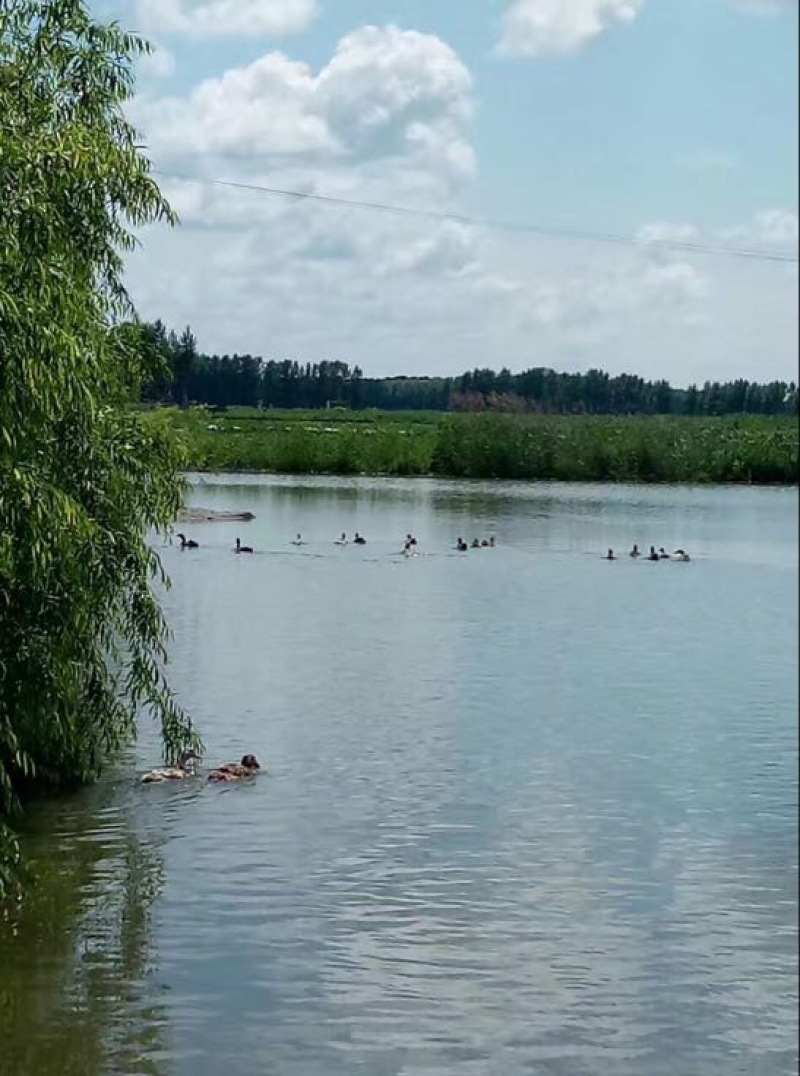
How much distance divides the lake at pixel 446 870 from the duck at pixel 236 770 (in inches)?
10.2

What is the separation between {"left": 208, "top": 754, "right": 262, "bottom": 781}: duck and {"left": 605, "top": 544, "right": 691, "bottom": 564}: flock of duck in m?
26.3

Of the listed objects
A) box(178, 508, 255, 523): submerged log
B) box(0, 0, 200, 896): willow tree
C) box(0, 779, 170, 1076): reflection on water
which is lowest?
box(0, 779, 170, 1076): reflection on water

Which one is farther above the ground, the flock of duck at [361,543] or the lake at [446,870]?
the flock of duck at [361,543]

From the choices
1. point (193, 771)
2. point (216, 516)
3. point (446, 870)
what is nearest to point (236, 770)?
point (193, 771)

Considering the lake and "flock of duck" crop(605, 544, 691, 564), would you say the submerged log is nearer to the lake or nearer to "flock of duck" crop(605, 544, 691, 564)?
"flock of duck" crop(605, 544, 691, 564)

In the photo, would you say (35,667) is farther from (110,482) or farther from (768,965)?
(768,965)

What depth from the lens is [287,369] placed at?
60000 millimetres

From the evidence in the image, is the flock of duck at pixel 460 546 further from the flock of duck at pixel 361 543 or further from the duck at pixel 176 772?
the duck at pixel 176 772

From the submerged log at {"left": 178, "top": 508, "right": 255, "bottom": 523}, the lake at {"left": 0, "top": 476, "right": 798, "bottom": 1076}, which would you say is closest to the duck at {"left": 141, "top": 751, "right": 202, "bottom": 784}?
the lake at {"left": 0, "top": 476, "right": 798, "bottom": 1076}

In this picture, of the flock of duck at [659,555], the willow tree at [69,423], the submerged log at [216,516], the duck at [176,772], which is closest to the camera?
the willow tree at [69,423]

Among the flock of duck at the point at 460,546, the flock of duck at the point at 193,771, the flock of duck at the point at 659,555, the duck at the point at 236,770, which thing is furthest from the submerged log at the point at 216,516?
the flock of duck at the point at 193,771

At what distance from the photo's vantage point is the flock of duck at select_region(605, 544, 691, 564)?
42375 mm

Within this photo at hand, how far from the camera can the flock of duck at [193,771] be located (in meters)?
16.3

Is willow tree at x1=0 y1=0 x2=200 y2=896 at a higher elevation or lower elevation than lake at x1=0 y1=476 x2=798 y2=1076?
higher
